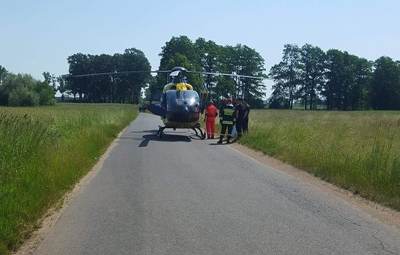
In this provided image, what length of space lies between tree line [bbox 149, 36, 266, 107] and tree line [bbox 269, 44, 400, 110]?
5130 mm

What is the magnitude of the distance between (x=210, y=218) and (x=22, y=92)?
108m

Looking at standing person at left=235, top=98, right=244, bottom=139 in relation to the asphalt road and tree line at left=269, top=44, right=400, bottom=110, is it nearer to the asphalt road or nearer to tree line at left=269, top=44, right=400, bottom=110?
the asphalt road

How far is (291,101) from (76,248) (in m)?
129

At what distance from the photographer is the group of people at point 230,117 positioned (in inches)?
1041

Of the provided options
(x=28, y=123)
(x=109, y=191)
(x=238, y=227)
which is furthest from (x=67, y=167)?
(x=238, y=227)

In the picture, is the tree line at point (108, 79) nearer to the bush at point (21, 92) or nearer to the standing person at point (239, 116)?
the bush at point (21, 92)

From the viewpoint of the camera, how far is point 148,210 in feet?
31.3

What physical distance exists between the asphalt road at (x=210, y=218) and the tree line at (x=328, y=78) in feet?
384

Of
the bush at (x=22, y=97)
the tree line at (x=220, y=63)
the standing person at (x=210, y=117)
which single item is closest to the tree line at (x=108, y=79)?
the tree line at (x=220, y=63)

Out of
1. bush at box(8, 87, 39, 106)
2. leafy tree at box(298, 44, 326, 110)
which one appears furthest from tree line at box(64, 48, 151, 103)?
leafy tree at box(298, 44, 326, 110)

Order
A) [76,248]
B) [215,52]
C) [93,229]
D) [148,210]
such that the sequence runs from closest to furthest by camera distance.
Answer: [76,248]
[93,229]
[148,210]
[215,52]

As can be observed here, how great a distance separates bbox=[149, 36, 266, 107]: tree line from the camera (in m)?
113

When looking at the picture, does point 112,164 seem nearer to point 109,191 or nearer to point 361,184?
point 109,191

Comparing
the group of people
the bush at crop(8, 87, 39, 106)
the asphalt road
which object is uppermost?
the group of people
